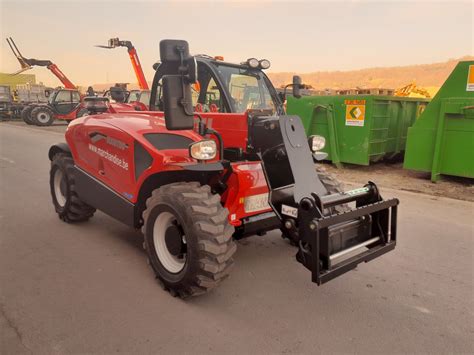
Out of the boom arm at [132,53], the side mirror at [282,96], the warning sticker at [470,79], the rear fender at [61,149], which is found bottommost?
the rear fender at [61,149]

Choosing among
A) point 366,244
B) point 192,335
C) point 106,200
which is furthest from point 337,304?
point 106,200

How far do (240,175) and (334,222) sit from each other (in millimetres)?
936

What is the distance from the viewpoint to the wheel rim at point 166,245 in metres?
3.19

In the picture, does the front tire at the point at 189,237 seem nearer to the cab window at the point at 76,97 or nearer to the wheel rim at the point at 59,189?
the wheel rim at the point at 59,189

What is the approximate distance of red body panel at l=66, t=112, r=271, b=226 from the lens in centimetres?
323

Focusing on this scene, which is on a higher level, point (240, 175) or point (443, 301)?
point (240, 175)

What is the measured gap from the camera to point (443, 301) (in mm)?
3107

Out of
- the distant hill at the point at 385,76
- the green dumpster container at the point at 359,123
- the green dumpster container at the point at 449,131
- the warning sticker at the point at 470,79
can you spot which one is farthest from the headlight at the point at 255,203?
the distant hill at the point at 385,76

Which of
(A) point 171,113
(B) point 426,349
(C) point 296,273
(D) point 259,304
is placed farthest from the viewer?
(C) point 296,273

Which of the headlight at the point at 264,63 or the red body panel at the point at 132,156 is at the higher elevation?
the headlight at the point at 264,63

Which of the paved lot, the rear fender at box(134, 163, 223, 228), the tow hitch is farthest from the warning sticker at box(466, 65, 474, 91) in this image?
the rear fender at box(134, 163, 223, 228)

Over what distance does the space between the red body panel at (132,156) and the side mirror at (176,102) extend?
419 mm

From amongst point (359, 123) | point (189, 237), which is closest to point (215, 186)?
point (189, 237)

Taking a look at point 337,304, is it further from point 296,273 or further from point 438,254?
point 438,254
